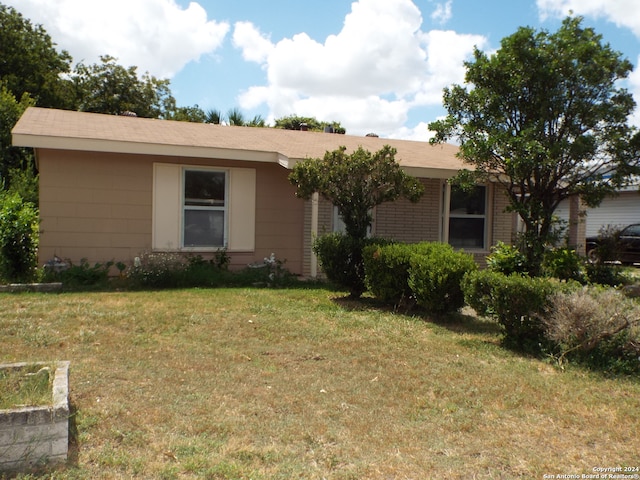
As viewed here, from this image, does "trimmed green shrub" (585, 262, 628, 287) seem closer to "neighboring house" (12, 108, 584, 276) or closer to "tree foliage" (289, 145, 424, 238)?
"neighboring house" (12, 108, 584, 276)

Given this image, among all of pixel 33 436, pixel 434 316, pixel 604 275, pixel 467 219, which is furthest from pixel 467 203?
pixel 33 436

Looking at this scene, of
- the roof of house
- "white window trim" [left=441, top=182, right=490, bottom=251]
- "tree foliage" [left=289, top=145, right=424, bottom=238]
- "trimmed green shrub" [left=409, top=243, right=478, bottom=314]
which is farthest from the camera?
"white window trim" [left=441, top=182, right=490, bottom=251]

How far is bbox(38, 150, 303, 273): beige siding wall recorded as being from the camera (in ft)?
33.9


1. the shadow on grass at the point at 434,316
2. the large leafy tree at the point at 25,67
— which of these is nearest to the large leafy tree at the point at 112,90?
the large leafy tree at the point at 25,67

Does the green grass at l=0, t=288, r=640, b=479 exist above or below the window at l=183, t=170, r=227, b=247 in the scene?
below

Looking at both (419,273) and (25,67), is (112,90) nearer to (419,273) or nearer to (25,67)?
(25,67)

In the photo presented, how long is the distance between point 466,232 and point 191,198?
642 cm

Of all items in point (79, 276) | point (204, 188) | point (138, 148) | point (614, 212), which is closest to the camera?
point (79, 276)

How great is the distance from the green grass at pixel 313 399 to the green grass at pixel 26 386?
0.34 m

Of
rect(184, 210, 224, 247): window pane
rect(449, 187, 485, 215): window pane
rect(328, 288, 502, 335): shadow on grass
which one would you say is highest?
rect(449, 187, 485, 215): window pane

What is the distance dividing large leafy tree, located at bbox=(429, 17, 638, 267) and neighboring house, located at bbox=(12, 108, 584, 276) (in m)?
2.96

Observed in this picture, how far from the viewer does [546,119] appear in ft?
26.9

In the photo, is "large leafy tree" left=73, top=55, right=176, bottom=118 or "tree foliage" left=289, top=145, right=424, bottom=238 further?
"large leafy tree" left=73, top=55, right=176, bottom=118

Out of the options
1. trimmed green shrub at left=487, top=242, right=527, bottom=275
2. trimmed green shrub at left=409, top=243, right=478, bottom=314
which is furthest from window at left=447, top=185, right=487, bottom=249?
trimmed green shrub at left=409, top=243, right=478, bottom=314
